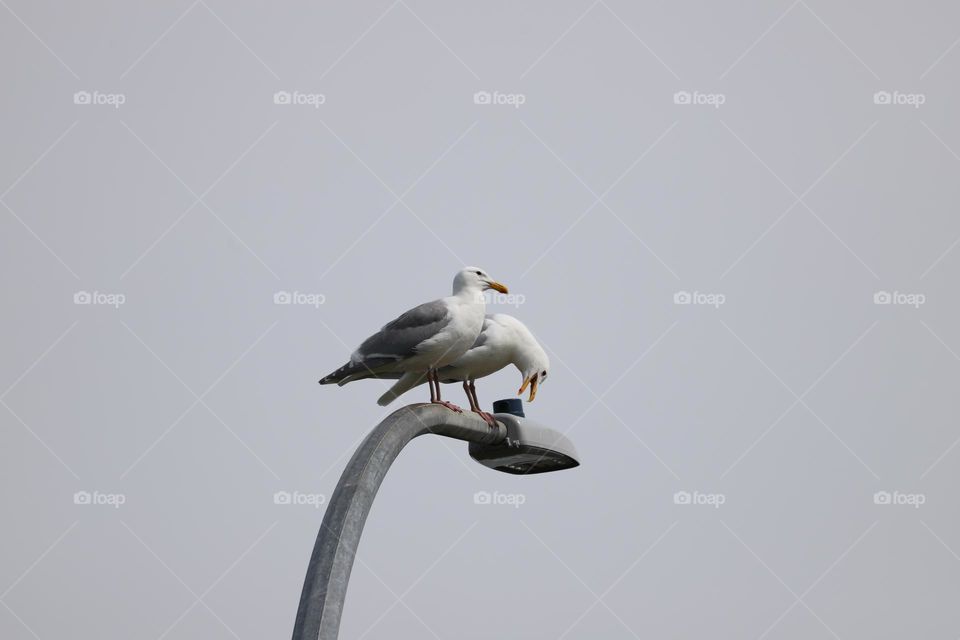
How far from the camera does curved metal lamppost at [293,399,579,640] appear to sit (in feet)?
23.1

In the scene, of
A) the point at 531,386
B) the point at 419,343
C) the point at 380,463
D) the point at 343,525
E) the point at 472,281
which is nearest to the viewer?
the point at 343,525

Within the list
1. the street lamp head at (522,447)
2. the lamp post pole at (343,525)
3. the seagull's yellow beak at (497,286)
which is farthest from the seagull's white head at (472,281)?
the lamp post pole at (343,525)

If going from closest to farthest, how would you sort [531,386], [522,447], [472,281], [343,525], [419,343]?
[343,525], [522,447], [419,343], [472,281], [531,386]

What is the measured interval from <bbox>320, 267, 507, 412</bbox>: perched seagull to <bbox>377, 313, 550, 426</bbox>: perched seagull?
15.7 inches

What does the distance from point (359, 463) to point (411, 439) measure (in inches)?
33.8

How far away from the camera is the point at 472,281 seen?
36.6 feet

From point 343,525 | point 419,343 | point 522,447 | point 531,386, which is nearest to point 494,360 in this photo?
point 531,386

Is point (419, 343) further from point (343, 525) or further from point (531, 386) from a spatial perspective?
point (343, 525)

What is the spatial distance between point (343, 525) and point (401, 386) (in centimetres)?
392

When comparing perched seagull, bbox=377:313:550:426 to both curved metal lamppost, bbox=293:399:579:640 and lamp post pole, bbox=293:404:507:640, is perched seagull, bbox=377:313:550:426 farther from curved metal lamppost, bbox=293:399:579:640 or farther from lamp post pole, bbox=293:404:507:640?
lamp post pole, bbox=293:404:507:640

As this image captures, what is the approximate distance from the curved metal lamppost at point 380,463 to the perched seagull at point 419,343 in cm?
69

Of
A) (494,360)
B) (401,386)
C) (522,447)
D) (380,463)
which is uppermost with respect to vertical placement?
(494,360)

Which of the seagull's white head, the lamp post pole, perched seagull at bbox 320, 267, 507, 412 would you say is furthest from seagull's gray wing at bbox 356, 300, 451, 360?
the lamp post pole

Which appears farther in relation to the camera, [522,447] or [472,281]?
[472,281]
